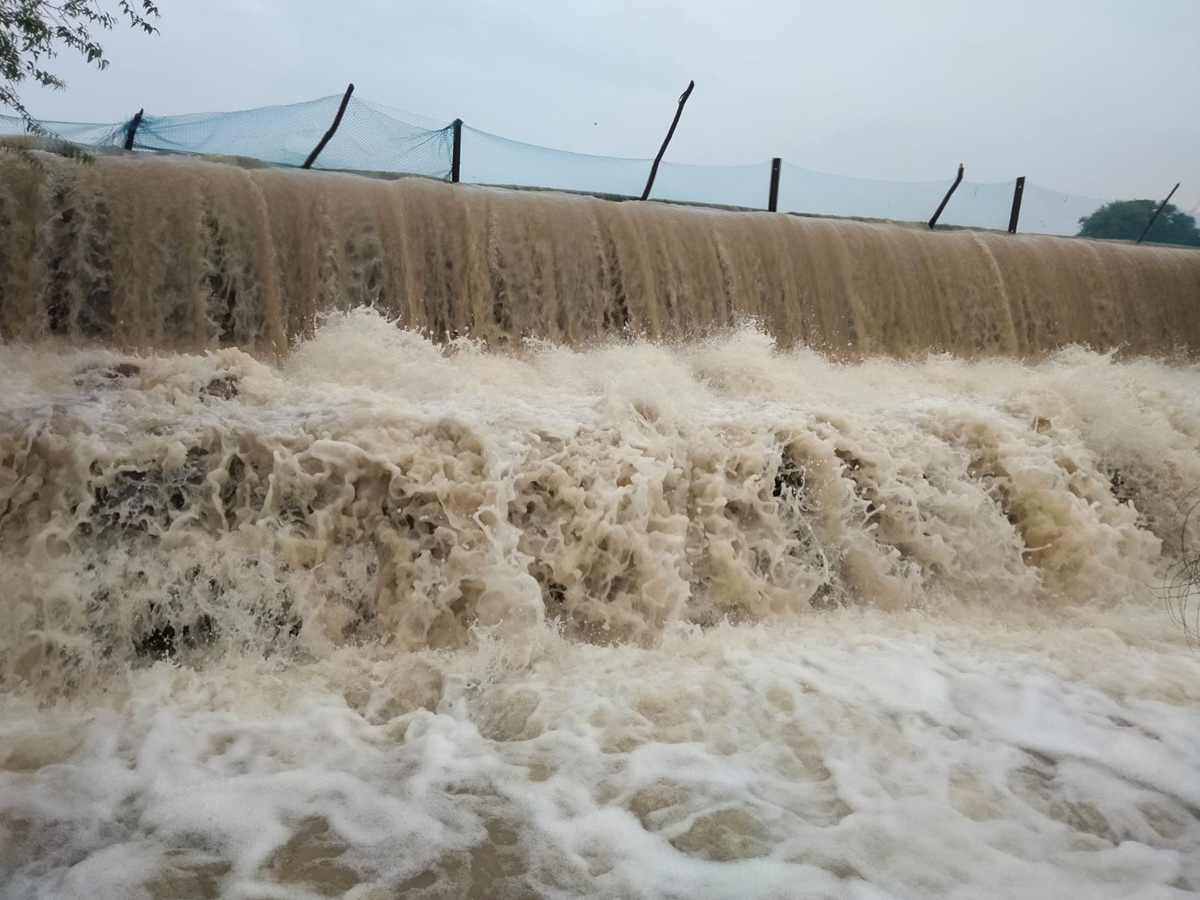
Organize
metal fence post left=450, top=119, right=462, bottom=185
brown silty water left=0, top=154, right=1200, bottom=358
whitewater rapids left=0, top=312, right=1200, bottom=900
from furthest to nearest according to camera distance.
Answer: metal fence post left=450, top=119, right=462, bottom=185 → brown silty water left=0, top=154, right=1200, bottom=358 → whitewater rapids left=0, top=312, right=1200, bottom=900

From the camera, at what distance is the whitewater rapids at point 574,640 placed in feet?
7.43

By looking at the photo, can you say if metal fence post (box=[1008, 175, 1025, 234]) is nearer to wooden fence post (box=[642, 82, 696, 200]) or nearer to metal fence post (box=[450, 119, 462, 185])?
wooden fence post (box=[642, 82, 696, 200])

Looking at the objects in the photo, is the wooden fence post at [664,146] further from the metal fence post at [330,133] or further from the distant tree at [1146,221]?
the distant tree at [1146,221]

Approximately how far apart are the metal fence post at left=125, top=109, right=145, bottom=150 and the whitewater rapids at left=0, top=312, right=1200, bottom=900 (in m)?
2.94

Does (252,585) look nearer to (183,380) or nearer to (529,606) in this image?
(529,606)

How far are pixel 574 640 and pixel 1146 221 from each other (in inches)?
639

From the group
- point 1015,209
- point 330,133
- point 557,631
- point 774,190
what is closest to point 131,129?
point 330,133

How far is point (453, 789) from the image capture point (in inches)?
98.7

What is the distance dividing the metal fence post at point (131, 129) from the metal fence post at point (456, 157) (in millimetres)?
2870

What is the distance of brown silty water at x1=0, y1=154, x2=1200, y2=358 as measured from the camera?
19.0ft

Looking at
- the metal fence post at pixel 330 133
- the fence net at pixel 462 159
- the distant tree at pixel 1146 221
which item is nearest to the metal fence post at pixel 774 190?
the fence net at pixel 462 159

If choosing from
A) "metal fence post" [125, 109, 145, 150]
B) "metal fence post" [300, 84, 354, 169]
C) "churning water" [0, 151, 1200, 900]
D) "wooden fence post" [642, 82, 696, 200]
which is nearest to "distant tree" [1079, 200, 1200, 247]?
"wooden fence post" [642, 82, 696, 200]

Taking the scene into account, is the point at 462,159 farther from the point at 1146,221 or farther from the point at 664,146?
the point at 1146,221

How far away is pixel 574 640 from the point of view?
366 cm
